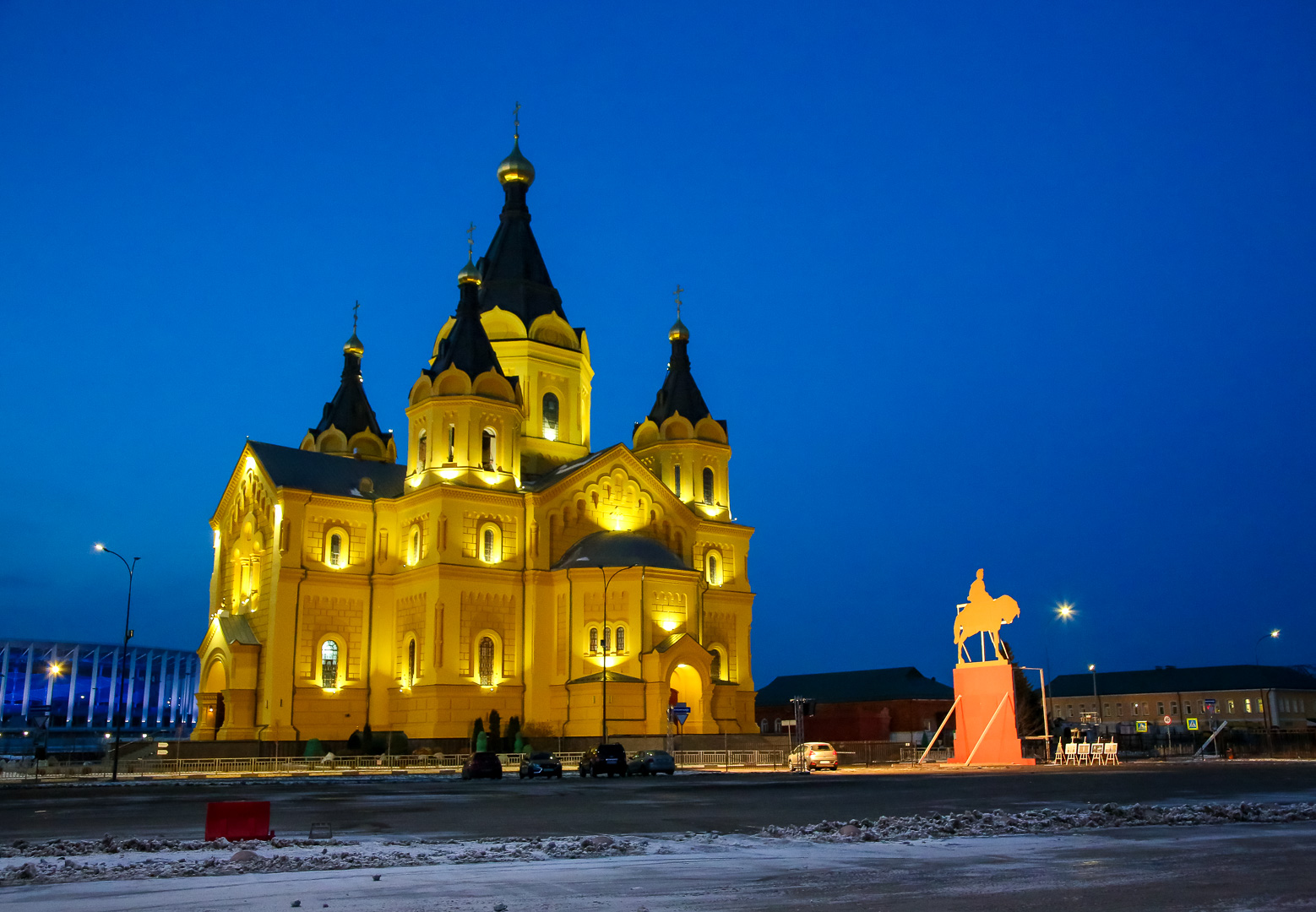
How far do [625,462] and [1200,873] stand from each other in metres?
48.1

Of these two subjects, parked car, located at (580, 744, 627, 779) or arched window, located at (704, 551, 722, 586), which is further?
arched window, located at (704, 551, 722, 586)

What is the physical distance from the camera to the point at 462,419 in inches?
2132

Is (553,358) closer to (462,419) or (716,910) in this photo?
(462,419)

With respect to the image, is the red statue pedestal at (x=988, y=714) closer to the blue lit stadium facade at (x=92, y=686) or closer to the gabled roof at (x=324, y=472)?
the gabled roof at (x=324, y=472)

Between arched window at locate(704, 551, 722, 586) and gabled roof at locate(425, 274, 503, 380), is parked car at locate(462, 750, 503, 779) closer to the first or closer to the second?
gabled roof at locate(425, 274, 503, 380)

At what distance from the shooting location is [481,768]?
3772 centimetres

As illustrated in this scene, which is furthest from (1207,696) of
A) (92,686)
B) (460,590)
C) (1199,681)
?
(92,686)

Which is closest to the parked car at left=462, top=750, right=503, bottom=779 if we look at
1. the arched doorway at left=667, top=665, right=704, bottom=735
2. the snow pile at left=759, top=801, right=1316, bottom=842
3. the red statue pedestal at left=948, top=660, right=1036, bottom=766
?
the arched doorway at left=667, top=665, right=704, bottom=735

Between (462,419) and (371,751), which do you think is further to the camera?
(462,419)

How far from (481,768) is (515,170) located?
38.7 m

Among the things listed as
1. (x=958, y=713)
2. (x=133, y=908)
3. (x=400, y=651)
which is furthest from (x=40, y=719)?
(x=133, y=908)

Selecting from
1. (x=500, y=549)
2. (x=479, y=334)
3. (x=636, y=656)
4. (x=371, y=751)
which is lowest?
(x=371, y=751)

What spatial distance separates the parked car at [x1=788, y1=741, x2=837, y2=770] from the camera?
136 feet

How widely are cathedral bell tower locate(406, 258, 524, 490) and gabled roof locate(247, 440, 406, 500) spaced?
2.95 m
